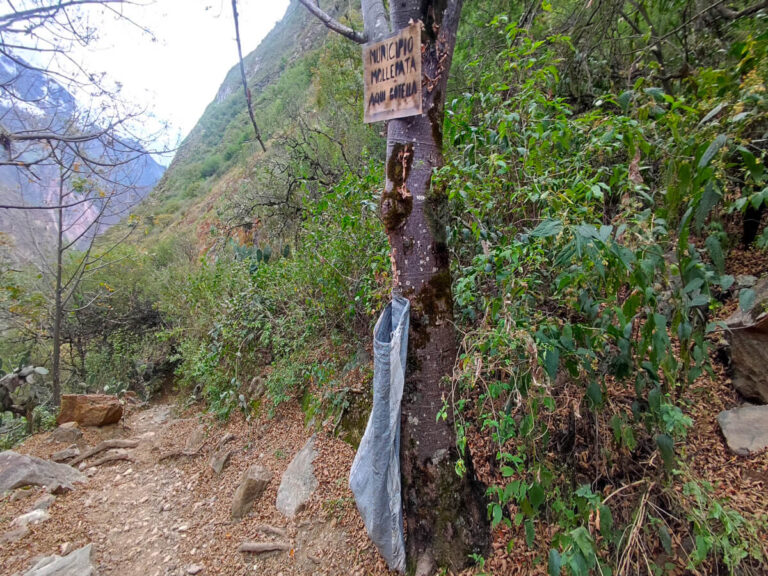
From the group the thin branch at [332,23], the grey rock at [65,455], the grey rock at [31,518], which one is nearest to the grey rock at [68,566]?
the grey rock at [31,518]

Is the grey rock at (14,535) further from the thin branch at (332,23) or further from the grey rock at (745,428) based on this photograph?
the grey rock at (745,428)

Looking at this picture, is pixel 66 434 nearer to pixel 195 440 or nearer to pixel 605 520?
pixel 195 440

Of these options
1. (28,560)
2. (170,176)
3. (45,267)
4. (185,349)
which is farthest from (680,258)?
(170,176)

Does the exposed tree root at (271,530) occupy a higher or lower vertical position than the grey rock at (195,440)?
higher

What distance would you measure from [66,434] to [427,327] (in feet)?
17.3

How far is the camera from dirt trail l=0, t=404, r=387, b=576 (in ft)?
7.54

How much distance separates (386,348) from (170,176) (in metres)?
25.7

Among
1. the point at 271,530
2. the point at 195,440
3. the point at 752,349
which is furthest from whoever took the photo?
the point at 195,440

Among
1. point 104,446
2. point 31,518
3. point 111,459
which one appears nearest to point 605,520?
point 31,518

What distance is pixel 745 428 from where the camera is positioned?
1723mm

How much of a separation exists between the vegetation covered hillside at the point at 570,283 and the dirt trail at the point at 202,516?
35 centimetres

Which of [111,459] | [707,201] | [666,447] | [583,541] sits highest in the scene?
[707,201]

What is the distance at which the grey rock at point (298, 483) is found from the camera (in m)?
2.65

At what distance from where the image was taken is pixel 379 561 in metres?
1.93
